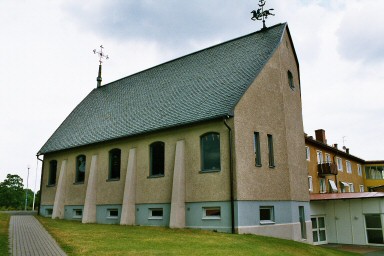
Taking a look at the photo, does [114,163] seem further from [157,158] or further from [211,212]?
[211,212]

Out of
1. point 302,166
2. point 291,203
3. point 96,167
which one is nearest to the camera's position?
point 291,203

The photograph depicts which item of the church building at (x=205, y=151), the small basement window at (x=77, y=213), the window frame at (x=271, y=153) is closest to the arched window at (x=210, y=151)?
the church building at (x=205, y=151)

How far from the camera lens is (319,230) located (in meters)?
25.7

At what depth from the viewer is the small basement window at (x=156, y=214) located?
756 inches

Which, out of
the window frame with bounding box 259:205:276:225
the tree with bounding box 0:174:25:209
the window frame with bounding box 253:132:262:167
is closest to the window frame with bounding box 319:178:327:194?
the window frame with bounding box 259:205:276:225

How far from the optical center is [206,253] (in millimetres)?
10938

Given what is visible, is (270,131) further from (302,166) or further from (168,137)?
(168,137)

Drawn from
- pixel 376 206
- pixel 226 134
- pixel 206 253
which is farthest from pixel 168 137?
pixel 376 206

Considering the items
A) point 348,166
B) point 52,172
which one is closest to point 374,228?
point 348,166

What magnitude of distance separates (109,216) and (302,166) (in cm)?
1251

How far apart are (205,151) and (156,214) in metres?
4.74

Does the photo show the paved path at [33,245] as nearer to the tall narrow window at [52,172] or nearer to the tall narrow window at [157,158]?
the tall narrow window at [157,158]

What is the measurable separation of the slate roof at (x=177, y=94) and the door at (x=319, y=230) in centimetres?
1279

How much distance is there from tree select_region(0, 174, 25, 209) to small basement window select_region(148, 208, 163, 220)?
250 ft
